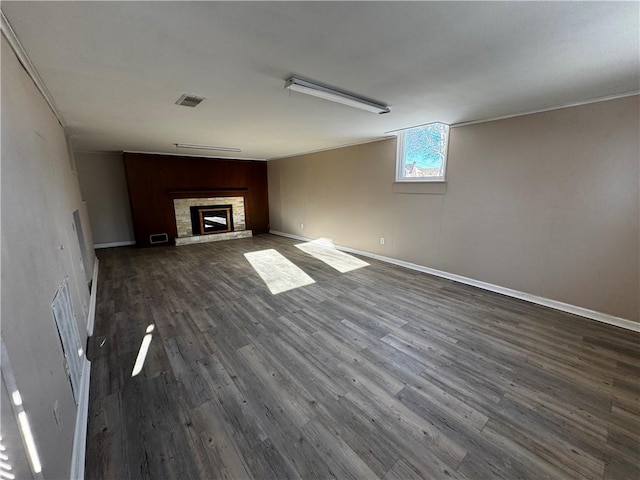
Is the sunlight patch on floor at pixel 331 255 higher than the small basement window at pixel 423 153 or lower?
lower

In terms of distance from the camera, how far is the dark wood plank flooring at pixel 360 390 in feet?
4.82

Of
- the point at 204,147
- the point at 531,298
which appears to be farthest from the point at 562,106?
the point at 204,147

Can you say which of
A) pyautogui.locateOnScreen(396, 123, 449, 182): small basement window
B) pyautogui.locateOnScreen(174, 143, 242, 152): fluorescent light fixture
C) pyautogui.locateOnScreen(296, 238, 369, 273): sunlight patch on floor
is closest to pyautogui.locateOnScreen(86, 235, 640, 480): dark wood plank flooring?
pyautogui.locateOnScreen(296, 238, 369, 273): sunlight patch on floor

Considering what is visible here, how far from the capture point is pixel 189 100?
2.70 metres

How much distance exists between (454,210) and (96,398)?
4.62 m

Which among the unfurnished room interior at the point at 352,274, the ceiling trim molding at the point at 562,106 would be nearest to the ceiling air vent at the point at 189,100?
the unfurnished room interior at the point at 352,274

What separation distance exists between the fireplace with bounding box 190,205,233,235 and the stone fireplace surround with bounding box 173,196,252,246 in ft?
0.29

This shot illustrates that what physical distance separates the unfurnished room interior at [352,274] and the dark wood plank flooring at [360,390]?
2 centimetres

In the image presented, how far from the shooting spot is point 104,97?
8.45ft

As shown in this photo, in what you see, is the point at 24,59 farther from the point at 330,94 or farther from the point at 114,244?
the point at 114,244

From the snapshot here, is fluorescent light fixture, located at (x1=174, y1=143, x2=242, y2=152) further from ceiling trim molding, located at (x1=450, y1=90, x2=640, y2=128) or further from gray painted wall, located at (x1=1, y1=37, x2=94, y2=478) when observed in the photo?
ceiling trim molding, located at (x1=450, y1=90, x2=640, y2=128)

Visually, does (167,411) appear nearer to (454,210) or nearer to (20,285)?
(20,285)

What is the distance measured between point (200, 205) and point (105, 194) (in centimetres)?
212

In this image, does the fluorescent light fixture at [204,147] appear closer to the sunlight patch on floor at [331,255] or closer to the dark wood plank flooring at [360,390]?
the sunlight patch on floor at [331,255]
